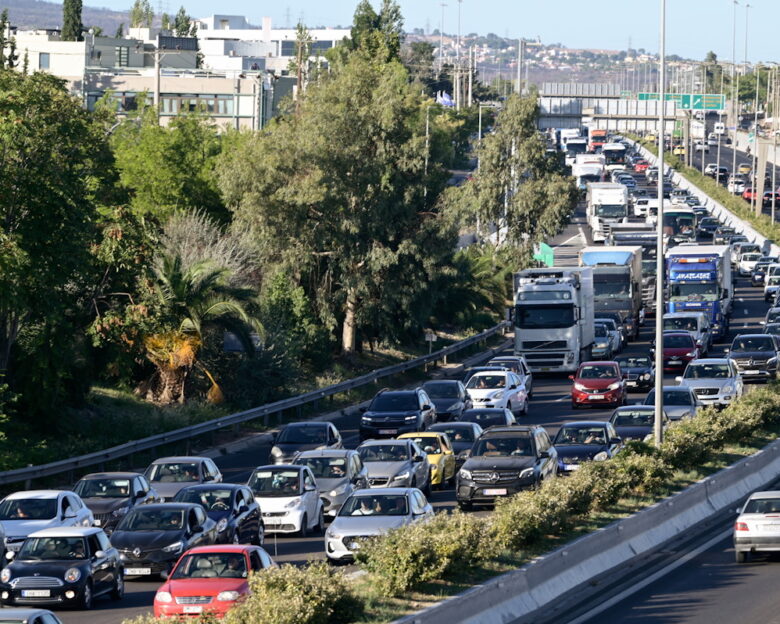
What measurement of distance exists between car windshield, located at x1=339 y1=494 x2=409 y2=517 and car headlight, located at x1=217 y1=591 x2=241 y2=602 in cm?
580

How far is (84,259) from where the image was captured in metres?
36.2

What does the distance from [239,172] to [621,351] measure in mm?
18374

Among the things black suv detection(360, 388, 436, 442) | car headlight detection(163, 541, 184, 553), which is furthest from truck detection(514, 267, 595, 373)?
car headlight detection(163, 541, 184, 553)

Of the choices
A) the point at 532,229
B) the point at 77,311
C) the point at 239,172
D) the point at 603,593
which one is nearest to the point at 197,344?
the point at 77,311

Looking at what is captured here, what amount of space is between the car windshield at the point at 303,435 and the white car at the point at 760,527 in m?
12.8

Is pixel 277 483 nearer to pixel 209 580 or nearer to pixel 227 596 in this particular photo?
pixel 209 580

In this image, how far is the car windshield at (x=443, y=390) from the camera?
42.8 m

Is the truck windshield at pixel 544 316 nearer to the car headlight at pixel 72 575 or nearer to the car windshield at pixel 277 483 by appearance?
the car windshield at pixel 277 483

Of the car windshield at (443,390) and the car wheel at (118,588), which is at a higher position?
the car windshield at (443,390)

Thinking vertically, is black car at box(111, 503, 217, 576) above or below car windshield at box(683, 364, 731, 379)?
below

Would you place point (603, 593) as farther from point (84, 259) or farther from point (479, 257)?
point (479, 257)

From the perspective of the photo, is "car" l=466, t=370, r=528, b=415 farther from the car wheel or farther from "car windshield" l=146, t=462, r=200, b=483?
the car wheel

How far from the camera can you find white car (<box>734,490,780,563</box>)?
76.1 ft

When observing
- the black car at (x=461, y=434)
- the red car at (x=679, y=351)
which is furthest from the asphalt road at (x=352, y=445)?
the black car at (x=461, y=434)
